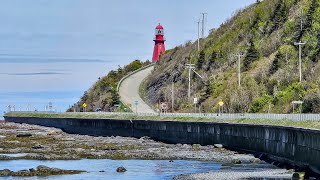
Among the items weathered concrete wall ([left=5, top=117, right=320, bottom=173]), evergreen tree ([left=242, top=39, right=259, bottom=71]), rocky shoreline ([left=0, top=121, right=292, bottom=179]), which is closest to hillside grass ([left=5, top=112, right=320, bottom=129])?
weathered concrete wall ([left=5, top=117, right=320, bottom=173])

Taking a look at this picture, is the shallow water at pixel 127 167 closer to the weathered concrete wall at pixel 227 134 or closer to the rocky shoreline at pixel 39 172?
the rocky shoreline at pixel 39 172

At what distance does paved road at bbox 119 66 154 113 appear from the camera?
15676 cm

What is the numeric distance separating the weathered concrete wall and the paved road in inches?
672

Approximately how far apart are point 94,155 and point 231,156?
13165mm

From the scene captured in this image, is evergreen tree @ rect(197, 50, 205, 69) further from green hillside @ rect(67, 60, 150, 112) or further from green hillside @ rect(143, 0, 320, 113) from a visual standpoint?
green hillside @ rect(67, 60, 150, 112)

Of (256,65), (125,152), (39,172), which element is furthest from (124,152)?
(256,65)

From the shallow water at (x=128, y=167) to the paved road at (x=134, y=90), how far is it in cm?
8116

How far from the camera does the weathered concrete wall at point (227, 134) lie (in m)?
57.5

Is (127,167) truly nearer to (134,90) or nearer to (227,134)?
(227,134)

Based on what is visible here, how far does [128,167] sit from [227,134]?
21.2 m

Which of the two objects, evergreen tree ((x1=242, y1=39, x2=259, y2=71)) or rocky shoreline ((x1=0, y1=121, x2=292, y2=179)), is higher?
evergreen tree ((x1=242, y1=39, x2=259, y2=71))

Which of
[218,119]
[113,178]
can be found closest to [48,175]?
[113,178]

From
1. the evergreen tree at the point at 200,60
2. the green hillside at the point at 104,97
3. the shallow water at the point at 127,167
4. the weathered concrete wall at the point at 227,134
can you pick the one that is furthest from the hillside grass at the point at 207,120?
the evergreen tree at the point at 200,60

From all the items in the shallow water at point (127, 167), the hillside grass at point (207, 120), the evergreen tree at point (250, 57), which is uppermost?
the evergreen tree at point (250, 57)
